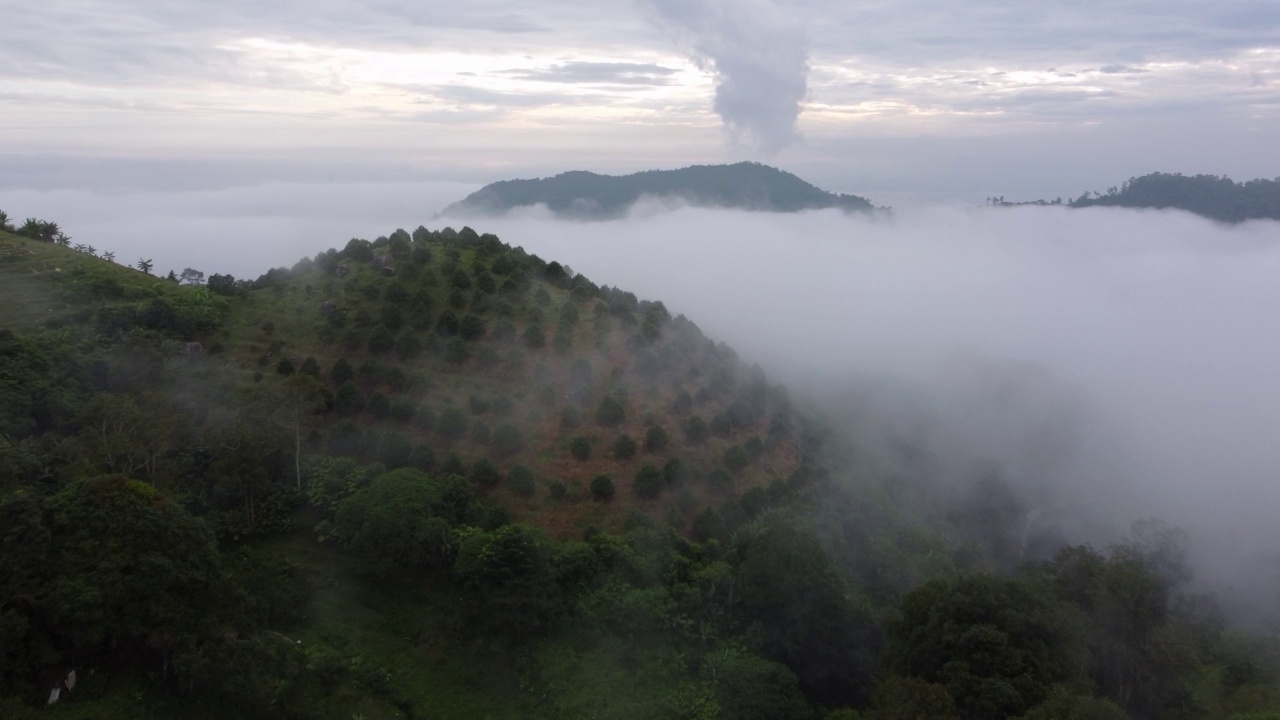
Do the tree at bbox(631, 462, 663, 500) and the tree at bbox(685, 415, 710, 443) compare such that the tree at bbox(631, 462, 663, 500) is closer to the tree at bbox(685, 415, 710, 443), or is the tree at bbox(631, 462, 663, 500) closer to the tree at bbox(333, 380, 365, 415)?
the tree at bbox(685, 415, 710, 443)

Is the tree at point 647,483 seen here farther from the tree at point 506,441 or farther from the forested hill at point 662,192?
the forested hill at point 662,192

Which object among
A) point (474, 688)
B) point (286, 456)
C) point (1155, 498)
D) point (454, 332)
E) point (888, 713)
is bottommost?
point (1155, 498)

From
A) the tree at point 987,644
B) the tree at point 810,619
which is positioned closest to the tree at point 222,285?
the tree at point 810,619

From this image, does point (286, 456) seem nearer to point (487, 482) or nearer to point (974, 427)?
Answer: point (487, 482)

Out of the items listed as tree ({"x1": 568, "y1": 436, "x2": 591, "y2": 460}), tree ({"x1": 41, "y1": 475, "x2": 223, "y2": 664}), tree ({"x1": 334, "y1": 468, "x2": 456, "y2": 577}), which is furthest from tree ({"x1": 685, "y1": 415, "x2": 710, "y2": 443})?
tree ({"x1": 41, "y1": 475, "x2": 223, "y2": 664})

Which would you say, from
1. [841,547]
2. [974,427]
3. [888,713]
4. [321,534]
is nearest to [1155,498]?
[974,427]

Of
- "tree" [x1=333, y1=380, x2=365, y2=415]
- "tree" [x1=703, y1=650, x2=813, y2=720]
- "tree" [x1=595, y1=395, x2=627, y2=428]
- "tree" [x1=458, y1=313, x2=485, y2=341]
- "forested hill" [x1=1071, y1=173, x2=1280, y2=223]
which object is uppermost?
"forested hill" [x1=1071, y1=173, x2=1280, y2=223]

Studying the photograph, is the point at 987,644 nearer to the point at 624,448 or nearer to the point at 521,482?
the point at 624,448
